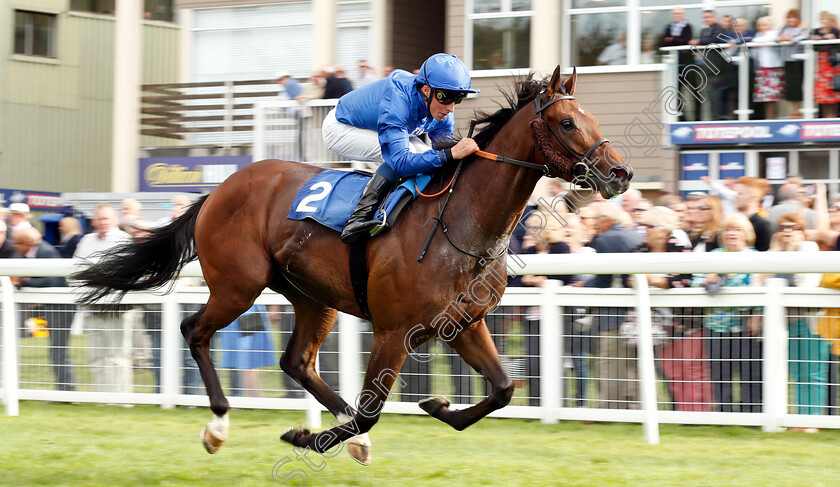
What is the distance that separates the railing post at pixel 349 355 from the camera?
5828 mm

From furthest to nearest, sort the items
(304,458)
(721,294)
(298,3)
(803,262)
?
1. (298,3)
2. (721,294)
3. (803,262)
4. (304,458)

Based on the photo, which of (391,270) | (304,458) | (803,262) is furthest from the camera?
(803,262)

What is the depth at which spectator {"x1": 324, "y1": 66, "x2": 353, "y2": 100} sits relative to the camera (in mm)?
10805

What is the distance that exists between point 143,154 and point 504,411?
10.2m

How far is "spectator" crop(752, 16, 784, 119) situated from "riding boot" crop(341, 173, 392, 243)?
255 inches

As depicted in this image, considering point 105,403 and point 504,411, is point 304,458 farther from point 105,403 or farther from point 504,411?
point 105,403

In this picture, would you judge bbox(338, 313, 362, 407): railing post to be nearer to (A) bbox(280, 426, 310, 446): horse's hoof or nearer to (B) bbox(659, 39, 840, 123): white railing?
(A) bbox(280, 426, 310, 446): horse's hoof

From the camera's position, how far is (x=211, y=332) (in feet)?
15.4

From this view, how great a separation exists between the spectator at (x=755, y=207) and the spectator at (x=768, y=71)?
113 inches

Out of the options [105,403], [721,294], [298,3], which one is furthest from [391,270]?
[298,3]

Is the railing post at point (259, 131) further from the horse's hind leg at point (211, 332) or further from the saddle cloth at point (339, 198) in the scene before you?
the saddle cloth at point (339, 198)

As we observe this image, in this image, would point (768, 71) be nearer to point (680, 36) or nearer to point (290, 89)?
point (680, 36)

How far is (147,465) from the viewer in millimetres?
4535

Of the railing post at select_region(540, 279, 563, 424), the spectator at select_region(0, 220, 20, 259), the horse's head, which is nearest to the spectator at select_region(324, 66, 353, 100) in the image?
the spectator at select_region(0, 220, 20, 259)
